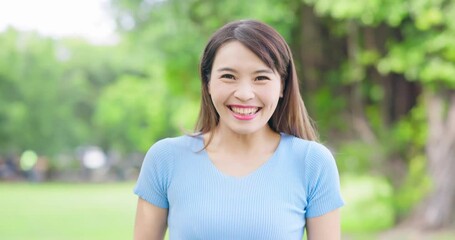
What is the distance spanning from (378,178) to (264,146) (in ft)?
29.0

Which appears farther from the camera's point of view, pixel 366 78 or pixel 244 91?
pixel 366 78

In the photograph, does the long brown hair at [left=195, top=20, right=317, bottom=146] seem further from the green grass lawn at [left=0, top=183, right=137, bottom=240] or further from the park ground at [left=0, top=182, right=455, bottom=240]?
the green grass lawn at [left=0, top=183, right=137, bottom=240]

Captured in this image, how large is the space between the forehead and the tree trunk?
856 cm

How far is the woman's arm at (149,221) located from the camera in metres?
2.12

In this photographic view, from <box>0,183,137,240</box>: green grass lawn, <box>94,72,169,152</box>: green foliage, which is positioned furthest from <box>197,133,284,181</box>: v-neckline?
<box>94,72,169,152</box>: green foliage

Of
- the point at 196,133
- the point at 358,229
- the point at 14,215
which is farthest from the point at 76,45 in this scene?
the point at 196,133

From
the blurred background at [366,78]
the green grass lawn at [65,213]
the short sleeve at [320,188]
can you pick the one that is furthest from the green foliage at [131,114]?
the short sleeve at [320,188]

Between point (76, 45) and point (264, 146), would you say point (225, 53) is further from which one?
point (76, 45)

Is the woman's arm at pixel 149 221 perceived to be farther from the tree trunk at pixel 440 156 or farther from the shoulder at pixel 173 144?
the tree trunk at pixel 440 156

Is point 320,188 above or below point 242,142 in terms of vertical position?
below

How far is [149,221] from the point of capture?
2.13 meters

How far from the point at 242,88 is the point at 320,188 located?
0.32 meters

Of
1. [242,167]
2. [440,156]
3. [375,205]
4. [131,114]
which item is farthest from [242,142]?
[131,114]

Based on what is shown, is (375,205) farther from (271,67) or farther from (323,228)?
(271,67)
